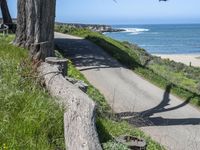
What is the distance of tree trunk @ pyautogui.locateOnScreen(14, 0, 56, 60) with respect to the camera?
1520 cm

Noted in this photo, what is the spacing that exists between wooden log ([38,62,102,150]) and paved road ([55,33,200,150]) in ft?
13.7

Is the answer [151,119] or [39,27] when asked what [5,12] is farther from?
[151,119]

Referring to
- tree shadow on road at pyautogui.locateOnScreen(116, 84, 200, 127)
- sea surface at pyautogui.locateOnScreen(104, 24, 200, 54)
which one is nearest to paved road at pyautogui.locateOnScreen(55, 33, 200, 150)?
tree shadow on road at pyautogui.locateOnScreen(116, 84, 200, 127)

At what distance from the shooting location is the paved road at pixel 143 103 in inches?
560

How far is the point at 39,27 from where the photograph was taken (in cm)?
1545

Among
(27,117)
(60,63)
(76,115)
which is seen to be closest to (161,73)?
(60,63)

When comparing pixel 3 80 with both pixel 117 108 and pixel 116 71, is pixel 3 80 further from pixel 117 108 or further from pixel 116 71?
pixel 116 71

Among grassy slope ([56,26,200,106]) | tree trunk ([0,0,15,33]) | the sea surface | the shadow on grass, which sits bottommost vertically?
the sea surface

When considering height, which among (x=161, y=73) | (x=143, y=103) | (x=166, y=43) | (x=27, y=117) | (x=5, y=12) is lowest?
(x=166, y=43)

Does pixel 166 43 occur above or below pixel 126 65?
below

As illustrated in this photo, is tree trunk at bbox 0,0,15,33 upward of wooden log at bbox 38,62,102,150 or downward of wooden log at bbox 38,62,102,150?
downward

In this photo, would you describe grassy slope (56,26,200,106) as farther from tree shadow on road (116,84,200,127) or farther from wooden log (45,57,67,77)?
wooden log (45,57,67,77)

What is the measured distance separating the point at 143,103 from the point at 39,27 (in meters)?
4.82

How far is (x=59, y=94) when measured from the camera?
948 cm
